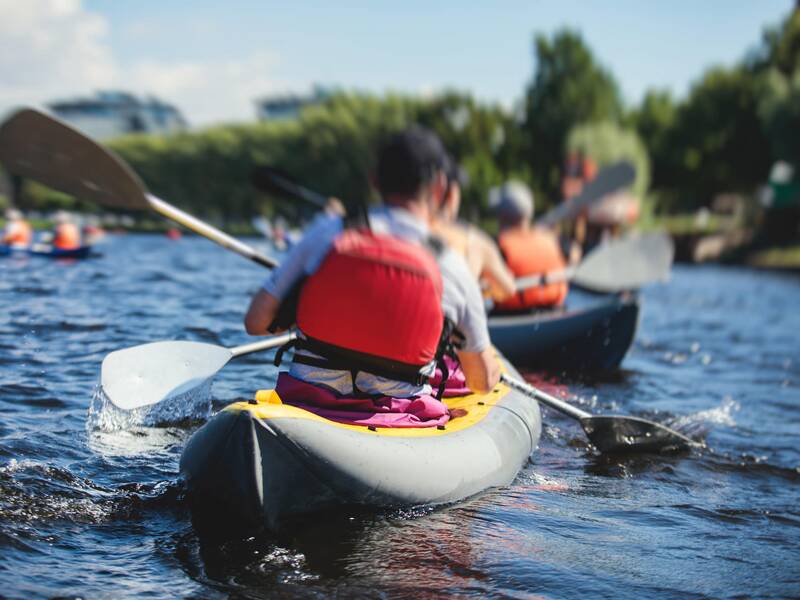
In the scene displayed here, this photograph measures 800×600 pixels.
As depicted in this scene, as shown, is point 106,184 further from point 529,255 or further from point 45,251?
point 45,251

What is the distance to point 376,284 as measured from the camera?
10.7 ft

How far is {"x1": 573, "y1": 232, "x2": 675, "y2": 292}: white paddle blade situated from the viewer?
24.4ft

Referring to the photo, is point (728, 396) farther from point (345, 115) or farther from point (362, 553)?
point (345, 115)

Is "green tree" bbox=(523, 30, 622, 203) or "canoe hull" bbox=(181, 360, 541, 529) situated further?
"green tree" bbox=(523, 30, 622, 203)

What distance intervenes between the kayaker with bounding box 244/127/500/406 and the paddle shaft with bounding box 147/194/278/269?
1393 millimetres

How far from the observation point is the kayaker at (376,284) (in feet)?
10.7

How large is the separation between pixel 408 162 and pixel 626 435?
Answer: 111 inches

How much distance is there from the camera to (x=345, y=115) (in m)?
53.8

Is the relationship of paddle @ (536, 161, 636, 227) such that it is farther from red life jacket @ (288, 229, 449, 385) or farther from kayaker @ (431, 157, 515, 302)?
red life jacket @ (288, 229, 449, 385)

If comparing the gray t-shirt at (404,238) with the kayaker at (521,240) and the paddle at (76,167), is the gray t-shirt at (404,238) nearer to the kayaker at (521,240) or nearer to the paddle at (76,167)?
the paddle at (76,167)

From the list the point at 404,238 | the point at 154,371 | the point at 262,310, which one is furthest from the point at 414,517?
the point at 154,371

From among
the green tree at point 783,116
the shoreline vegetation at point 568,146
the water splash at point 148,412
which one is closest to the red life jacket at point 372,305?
the water splash at point 148,412

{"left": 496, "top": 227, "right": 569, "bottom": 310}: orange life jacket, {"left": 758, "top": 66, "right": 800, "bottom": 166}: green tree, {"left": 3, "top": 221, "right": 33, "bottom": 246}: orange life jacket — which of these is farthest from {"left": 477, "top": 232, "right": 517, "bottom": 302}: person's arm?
{"left": 758, "top": 66, "right": 800, "bottom": 166}: green tree

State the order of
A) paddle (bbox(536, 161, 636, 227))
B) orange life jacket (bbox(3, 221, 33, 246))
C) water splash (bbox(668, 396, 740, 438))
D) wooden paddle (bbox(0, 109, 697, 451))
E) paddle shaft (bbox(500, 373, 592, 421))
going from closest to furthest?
wooden paddle (bbox(0, 109, 697, 451)) → paddle shaft (bbox(500, 373, 592, 421)) → water splash (bbox(668, 396, 740, 438)) → paddle (bbox(536, 161, 636, 227)) → orange life jacket (bbox(3, 221, 33, 246))
